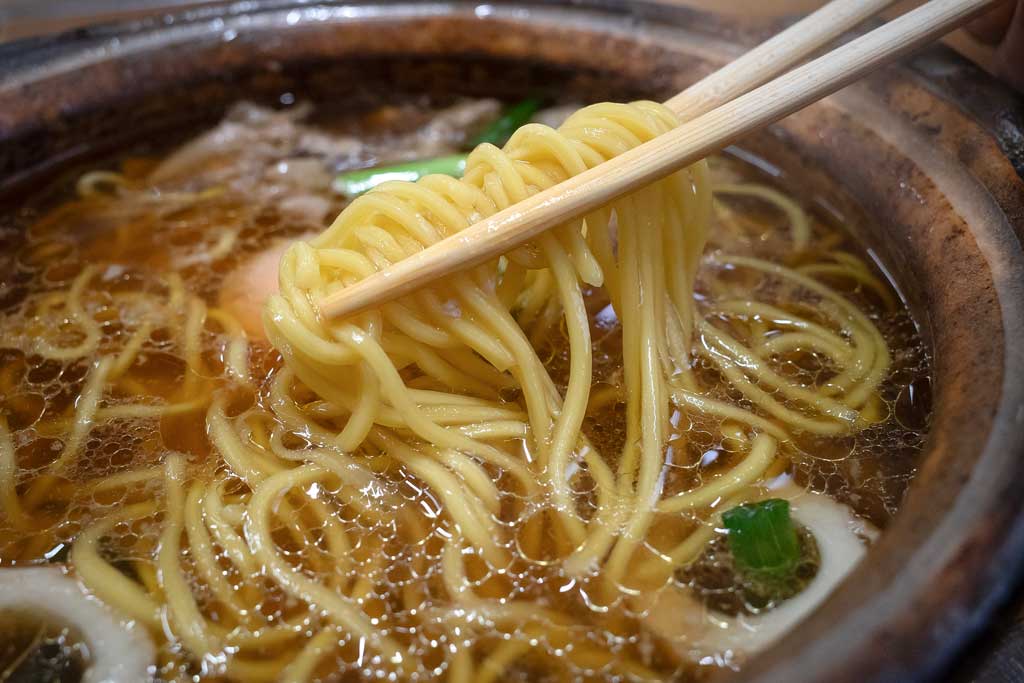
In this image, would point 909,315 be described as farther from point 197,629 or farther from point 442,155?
point 197,629

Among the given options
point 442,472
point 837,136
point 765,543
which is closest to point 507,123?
point 837,136

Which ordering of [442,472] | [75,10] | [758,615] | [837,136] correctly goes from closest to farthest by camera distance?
[758,615], [442,472], [837,136], [75,10]

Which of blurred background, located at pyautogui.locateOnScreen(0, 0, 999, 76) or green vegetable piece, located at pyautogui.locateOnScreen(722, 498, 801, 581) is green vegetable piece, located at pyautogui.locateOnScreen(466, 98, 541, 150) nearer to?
blurred background, located at pyautogui.locateOnScreen(0, 0, 999, 76)

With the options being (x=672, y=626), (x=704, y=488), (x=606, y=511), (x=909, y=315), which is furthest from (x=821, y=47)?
(x=672, y=626)

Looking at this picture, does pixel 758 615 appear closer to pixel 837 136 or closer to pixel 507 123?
A: pixel 837 136

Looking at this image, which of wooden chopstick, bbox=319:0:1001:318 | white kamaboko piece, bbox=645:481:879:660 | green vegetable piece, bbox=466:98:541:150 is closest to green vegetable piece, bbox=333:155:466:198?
green vegetable piece, bbox=466:98:541:150
